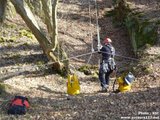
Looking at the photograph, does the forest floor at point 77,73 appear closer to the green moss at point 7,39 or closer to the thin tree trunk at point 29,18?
the green moss at point 7,39

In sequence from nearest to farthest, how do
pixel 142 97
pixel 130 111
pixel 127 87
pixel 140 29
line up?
pixel 130 111 < pixel 142 97 < pixel 127 87 < pixel 140 29

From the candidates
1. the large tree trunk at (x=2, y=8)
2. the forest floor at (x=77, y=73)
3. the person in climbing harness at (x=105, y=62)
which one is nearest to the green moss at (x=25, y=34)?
the forest floor at (x=77, y=73)

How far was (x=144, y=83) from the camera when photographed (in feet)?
34.8

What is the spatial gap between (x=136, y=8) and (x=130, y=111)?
1041 cm

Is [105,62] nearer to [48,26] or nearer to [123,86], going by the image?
[123,86]

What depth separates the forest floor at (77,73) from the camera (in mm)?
8148

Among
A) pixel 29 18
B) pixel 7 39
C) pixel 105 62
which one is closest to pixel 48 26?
pixel 29 18

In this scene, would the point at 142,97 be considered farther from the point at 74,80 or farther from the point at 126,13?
the point at 126,13

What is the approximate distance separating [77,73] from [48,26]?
2.19m

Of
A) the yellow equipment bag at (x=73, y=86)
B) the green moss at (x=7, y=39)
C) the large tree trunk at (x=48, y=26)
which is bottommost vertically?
the yellow equipment bag at (x=73, y=86)

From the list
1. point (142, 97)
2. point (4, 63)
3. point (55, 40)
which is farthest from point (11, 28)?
point (142, 97)

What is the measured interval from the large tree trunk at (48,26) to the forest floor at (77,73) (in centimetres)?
60

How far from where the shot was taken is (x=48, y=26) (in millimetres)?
11492

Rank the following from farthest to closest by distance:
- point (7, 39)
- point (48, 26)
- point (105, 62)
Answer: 1. point (7, 39)
2. point (48, 26)
3. point (105, 62)
